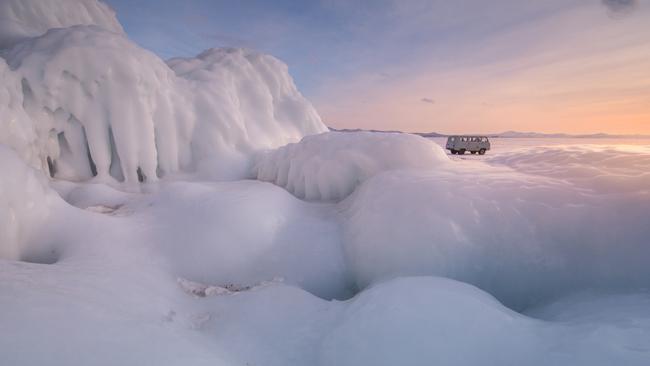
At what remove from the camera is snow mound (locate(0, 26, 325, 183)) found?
6.01 meters

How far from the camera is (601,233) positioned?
304 centimetres

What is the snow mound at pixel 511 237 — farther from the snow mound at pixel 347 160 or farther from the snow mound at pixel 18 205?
the snow mound at pixel 18 205

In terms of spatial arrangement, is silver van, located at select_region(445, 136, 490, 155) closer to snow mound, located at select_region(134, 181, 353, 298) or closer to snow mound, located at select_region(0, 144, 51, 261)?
snow mound, located at select_region(134, 181, 353, 298)

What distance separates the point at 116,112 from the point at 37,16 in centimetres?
432

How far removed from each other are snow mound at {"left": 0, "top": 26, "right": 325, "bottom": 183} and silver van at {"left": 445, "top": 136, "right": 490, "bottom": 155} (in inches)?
587

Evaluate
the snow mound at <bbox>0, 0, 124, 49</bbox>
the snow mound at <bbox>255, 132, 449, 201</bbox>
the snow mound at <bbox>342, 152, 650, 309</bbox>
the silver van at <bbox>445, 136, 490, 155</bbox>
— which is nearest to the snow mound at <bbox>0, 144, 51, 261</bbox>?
the snow mound at <bbox>342, 152, 650, 309</bbox>

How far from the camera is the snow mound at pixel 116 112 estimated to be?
6008mm

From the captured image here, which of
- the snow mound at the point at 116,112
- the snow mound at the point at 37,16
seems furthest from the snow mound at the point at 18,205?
the snow mound at the point at 37,16

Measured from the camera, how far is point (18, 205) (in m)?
3.58

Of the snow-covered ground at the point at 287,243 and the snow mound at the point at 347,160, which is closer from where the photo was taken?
the snow-covered ground at the point at 287,243

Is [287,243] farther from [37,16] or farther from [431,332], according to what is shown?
[37,16]

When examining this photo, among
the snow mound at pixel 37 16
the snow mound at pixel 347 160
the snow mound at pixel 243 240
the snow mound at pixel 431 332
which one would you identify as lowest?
the snow mound at pixel 243 240

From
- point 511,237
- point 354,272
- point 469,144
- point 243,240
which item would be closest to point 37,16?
point 243,240

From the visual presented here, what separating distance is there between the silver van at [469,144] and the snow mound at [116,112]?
14911mm
